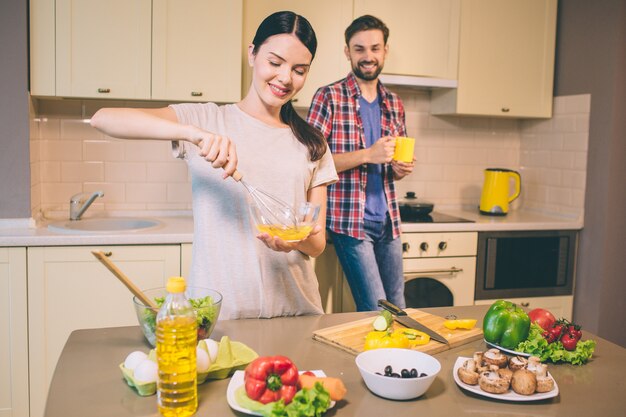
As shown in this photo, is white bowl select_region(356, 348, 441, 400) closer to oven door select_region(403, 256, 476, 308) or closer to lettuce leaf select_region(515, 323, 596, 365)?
lettuce leaf select_region(515, 323, 596, 365)

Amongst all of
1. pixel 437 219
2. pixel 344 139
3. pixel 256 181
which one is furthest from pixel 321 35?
Answer: pixel 256 181

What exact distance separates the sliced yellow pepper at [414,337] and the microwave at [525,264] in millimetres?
1968

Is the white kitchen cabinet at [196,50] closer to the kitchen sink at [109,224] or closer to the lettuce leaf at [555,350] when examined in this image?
the kitchen sink at [109,224]

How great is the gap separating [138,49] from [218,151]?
5.95ft

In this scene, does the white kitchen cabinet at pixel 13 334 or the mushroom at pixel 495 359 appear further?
the white kitchen cabinet at pixel 13 334

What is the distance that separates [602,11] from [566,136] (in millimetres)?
718

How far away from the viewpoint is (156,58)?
308 cm

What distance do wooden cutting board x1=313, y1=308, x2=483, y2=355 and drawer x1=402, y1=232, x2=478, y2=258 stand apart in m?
1.57

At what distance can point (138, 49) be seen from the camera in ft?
10.0

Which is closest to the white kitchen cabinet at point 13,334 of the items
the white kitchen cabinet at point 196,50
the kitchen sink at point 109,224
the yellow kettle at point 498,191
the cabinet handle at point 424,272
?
the kitchen sink at point 109,224

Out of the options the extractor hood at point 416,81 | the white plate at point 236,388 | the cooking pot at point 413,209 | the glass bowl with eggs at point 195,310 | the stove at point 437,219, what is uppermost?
the extractor hood at point 416,81

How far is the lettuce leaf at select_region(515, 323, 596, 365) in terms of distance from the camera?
1455 mm

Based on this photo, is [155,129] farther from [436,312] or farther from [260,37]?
[436,312]

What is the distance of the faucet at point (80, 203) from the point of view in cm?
320
